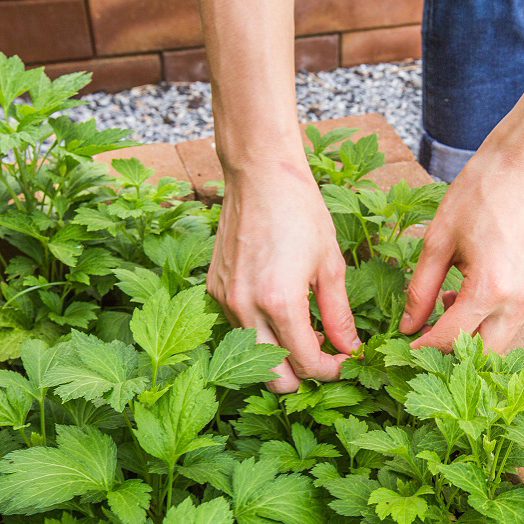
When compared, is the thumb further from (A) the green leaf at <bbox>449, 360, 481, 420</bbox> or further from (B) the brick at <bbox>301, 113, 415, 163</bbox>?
(B) the brick at <bbox>301, 113, 415, 163</bbox>

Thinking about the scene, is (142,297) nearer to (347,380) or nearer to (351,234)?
(347,380)

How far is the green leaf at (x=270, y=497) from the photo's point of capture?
0.84 meters

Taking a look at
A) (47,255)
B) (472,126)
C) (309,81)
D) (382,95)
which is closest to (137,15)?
(309,81)

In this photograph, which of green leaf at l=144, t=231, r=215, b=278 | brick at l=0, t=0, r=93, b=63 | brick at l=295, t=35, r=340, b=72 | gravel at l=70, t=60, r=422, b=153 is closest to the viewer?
green leaf at l=144, t=231, r=215, b=278

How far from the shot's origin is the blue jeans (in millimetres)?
1881

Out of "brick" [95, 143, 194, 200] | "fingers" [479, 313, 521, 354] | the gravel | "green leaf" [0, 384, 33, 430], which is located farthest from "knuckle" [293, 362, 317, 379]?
the gravel

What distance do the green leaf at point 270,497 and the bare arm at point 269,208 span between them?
168mm

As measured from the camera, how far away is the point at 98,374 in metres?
0.89

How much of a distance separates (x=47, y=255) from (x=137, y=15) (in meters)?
2.09

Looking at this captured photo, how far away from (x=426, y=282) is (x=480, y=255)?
10 cm

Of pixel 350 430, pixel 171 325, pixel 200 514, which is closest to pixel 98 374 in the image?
pixel 171 325

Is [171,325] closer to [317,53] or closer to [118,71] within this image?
[118,71]

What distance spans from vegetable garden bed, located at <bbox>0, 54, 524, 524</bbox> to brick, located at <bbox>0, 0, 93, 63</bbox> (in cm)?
187

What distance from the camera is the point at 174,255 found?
4.04ft
